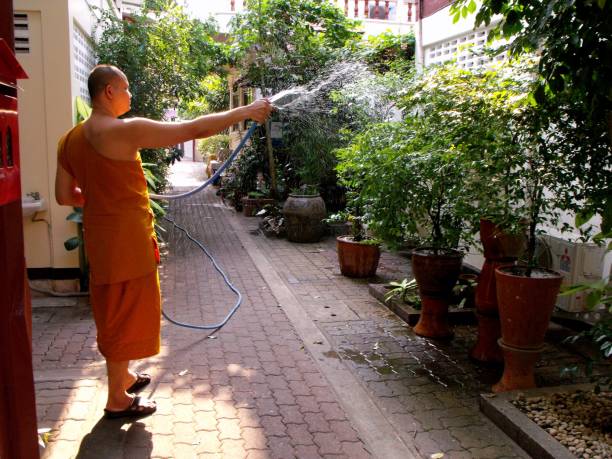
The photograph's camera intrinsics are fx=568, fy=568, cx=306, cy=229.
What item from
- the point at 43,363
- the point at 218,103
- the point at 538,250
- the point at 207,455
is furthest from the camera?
the point at 218,103

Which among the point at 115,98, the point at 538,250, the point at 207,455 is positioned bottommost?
the point at 207,455

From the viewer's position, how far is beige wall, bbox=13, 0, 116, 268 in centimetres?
573

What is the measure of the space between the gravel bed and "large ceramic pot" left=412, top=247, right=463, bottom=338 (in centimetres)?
139

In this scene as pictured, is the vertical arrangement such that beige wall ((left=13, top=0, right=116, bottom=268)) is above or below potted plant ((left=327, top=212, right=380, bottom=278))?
above

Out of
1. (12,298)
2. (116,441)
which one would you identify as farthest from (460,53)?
(12,298)

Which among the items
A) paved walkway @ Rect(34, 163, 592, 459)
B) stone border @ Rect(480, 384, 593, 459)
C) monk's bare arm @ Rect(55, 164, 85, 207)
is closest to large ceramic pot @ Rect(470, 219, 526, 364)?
paved walkway @ Rect(34, 163, 592, 459)

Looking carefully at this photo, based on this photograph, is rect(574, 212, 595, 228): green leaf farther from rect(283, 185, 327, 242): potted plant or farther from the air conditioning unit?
rect(283, 185, 327, 242): potted plant

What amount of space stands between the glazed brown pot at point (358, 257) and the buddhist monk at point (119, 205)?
13.0 feet

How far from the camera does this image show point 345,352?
4.76 meters

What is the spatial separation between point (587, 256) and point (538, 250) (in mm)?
504

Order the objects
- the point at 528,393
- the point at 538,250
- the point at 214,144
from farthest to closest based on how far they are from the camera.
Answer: the point at 214,144 → the point at 538,250 → the point at 528,393

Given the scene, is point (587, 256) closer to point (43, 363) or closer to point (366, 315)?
point (366, 315)

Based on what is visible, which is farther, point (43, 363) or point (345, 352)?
point (345, 352)

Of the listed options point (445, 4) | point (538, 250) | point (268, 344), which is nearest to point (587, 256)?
point (538, 250)
